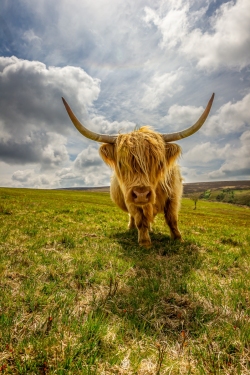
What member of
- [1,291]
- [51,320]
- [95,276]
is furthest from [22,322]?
[95,276]

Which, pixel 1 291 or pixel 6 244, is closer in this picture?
pixel 1 291

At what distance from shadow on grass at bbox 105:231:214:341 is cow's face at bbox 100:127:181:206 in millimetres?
1271

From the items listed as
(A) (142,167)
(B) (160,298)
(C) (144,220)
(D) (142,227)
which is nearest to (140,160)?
(A) (142,167)

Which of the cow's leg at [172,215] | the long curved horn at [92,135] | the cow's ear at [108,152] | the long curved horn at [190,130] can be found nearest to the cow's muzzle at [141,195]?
the cow's ear at [108,152]

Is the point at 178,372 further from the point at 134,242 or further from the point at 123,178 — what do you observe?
the point at 134,242

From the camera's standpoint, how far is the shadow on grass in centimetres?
236

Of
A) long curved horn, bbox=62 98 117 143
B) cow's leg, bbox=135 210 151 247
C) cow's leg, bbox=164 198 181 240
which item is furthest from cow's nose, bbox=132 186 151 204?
cow's leg, bbox=164 198 181 240

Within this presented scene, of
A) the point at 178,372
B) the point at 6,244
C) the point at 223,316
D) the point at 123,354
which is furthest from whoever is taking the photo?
the point at 6,244

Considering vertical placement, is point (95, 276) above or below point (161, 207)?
below

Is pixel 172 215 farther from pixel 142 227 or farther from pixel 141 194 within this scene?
pixel 141 194

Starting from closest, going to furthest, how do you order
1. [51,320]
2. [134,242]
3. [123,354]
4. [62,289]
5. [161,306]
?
[123,354] < [51,320] < [161,306] < [62,289] < [134,242]

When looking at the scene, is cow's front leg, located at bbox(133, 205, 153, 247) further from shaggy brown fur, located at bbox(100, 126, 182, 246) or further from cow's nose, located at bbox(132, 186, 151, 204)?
cow's nose, located at bbox(132, 186, 151, 204)

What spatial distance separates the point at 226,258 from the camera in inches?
198

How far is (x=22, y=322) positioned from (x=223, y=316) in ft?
6.80
